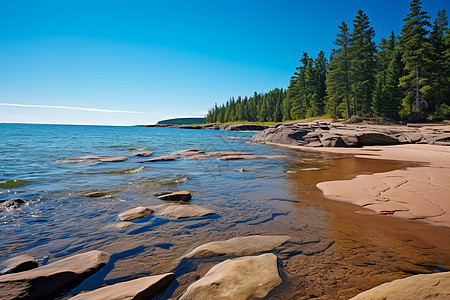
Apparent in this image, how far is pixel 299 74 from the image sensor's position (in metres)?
61.6

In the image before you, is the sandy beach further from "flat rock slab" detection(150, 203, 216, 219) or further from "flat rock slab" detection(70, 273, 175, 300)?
"flat rock slab" detection(70, 273, 175, 300)

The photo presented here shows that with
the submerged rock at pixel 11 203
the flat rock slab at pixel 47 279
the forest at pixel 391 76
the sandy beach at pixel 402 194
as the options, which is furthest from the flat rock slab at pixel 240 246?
the forest at pixel 391 76

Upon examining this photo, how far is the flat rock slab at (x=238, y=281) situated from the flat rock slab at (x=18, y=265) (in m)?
2.29

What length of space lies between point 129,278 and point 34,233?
2751mm

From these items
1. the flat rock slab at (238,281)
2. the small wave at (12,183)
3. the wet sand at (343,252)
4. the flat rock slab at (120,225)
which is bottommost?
the wet sand at (343,252)

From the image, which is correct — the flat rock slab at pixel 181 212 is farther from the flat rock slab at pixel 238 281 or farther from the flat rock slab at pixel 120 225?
the flat rock slab at pixel 238 281

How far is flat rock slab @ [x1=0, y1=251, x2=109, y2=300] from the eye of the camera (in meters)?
2.40

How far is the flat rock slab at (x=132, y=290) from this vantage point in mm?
2271

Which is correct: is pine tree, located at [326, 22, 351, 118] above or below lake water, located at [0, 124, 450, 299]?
above

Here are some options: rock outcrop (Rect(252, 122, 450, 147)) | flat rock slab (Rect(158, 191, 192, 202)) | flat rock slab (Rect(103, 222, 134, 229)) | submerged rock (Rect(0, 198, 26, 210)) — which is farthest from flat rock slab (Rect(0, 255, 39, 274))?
rock outcrop (Rect(252, 122, 450, 147))

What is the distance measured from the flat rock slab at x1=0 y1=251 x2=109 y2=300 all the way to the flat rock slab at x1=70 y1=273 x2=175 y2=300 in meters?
0.41

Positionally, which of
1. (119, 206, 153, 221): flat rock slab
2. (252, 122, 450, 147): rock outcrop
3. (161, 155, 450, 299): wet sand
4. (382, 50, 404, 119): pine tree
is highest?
(382, 50, 404, 119): pine tree

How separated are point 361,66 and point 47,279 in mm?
51499

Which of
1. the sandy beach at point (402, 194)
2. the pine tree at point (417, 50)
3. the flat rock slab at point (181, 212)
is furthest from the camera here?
the pine tree at point (417, 50)
